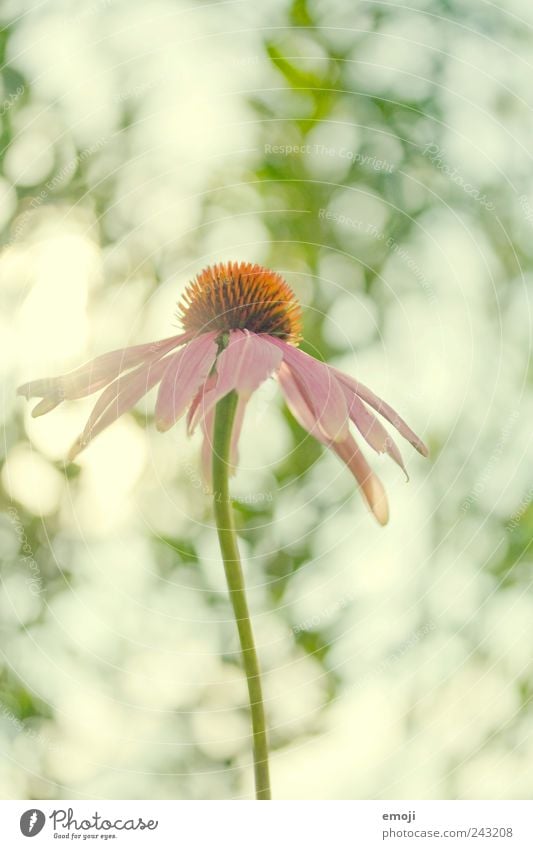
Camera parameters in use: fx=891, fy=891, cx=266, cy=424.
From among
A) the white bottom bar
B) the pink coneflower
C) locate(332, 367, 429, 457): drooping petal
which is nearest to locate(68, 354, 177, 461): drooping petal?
the pink coneflower

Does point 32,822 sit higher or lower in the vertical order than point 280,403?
lower

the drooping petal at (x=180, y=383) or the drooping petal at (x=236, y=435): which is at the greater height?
the drooping petal at (x=236, y=435)

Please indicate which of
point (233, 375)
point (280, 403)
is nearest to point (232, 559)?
point (233, 375)

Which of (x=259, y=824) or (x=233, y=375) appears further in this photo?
(x=259, y=824)

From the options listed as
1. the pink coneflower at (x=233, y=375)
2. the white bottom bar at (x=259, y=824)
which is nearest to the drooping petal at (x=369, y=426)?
the pink coneflower at (x=233, y=375)

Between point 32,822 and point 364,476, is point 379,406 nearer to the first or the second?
point 364,476

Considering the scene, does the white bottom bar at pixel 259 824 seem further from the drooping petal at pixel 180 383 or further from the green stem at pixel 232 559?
the drooping petal at pixel 180 383
